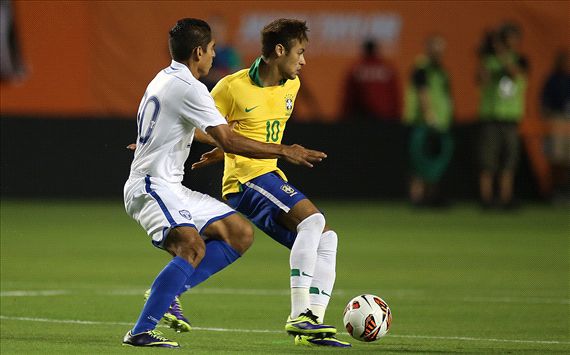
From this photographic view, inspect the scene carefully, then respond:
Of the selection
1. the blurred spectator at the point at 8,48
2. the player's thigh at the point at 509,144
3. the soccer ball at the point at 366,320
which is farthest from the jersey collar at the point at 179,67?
the blurred spectator at the point at 8,48

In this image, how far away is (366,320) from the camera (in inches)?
311

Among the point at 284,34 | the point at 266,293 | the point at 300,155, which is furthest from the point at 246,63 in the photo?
the point at 300,155

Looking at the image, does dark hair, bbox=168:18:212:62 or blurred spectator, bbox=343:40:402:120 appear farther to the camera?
blurred spectator, bbox=343:40:402:120

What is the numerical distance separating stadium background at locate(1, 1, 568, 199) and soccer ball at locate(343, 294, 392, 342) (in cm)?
1220

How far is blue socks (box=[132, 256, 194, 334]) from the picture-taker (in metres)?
7.40

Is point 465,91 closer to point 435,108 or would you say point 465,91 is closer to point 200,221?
point 435,108

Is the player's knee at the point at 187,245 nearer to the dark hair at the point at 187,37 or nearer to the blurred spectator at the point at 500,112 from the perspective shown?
the dark hair at the point at 187,37

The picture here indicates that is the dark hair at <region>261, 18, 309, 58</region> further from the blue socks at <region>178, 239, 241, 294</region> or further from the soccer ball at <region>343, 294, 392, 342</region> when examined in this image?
the soccer ball at <region>343, 294, 392, 342</region>

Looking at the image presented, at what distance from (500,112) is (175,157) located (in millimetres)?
12646

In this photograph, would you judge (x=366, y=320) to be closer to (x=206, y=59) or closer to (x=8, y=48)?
(x=206, y=59)

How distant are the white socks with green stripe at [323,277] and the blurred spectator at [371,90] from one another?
12578 millimetres

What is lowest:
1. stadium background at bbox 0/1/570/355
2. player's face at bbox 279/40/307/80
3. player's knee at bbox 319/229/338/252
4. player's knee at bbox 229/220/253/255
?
stadium background at bbox 0/1/570/355

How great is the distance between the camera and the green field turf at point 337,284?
26.9ft

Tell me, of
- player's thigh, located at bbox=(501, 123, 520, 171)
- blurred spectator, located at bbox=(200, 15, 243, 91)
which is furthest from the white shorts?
player's thigh, located at bbox=(501, 123, 520, 171)
